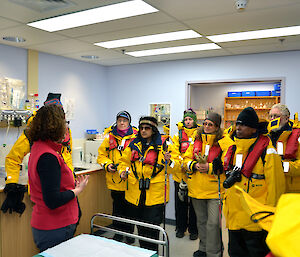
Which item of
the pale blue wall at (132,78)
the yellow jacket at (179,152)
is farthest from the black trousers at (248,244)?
the pale blue wall at (132,78)

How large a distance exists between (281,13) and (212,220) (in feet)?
7.46

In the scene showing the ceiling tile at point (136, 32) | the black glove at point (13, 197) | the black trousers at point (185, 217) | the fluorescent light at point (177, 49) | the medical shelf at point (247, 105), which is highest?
the fluorescent light at point (177, 49)

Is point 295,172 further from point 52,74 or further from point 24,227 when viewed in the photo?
point 52,74

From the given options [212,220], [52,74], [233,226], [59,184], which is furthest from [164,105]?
[59,184]

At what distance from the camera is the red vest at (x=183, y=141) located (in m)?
4.11

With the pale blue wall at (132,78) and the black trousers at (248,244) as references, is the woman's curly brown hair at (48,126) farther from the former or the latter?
the pale blue wall at (132,78)

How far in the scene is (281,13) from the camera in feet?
9.19

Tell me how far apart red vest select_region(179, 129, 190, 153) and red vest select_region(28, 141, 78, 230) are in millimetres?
2325

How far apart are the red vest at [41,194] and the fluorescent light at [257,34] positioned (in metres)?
2.64

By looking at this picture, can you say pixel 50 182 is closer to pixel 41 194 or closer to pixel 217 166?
pixel 41 194

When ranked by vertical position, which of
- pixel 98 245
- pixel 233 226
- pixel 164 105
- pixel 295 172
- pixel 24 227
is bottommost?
pixel 24 227

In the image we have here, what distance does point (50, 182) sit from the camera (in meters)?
1.81

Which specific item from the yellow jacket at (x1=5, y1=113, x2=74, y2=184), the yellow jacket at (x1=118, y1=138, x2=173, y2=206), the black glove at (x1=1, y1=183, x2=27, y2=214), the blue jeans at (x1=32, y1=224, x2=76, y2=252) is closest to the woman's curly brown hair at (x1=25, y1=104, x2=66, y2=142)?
the blue jeans at (x1=32, y1=224, x2=76, y2=252)

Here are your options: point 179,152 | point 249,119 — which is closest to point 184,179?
point 179,152
